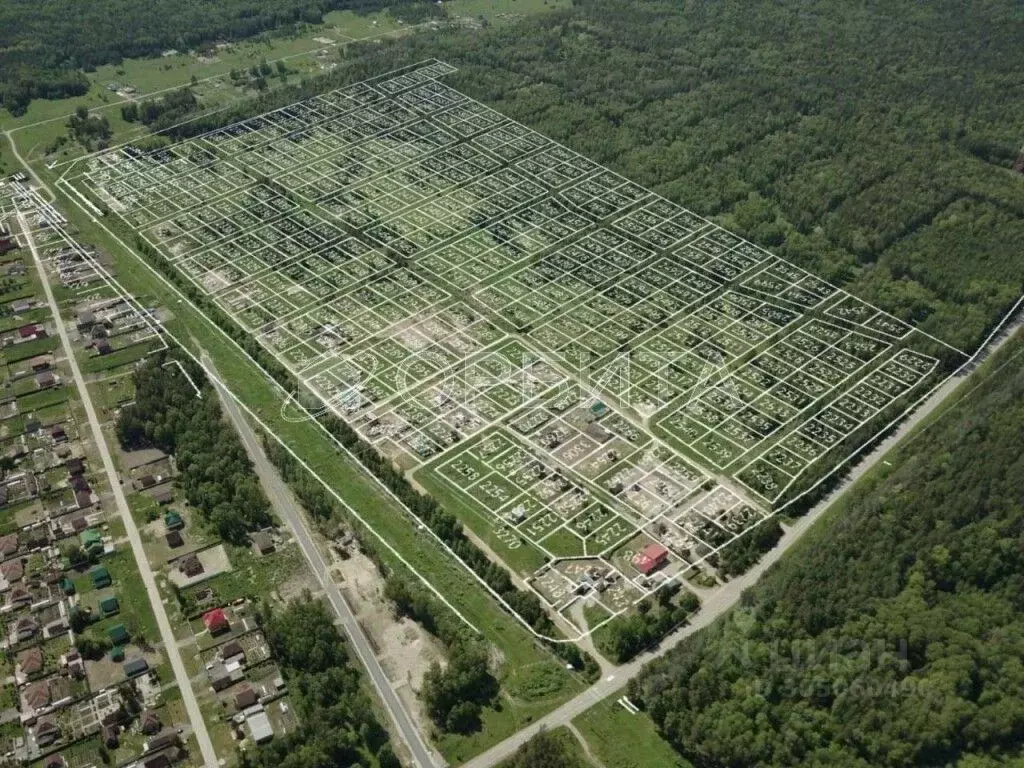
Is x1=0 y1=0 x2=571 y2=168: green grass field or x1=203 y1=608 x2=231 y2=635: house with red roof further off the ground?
x1=0 y1=0 x2=571 y2=168: green grass field

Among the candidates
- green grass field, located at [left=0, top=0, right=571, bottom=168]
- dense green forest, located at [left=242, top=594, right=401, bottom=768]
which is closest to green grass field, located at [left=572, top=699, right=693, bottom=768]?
dense green forest, located at [left=242, top=594, right=401, bottom=768]

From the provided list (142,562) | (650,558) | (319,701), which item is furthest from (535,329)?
(319,701)

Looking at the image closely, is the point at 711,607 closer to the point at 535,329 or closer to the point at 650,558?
the point at 650,558

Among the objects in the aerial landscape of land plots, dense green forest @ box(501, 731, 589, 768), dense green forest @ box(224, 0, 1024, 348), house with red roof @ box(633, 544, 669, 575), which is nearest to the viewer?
dense green forest @ box(501, 731, 589, 768)

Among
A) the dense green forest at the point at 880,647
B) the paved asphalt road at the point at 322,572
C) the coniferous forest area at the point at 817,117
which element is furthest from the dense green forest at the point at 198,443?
the coniferous forest area at the point at 817,117

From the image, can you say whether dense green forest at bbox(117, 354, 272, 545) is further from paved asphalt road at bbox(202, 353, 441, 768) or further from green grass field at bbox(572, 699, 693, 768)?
green grass field at bbox(572, 699, 693, 768)

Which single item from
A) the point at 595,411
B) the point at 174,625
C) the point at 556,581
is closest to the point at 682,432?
the point at 595,411
